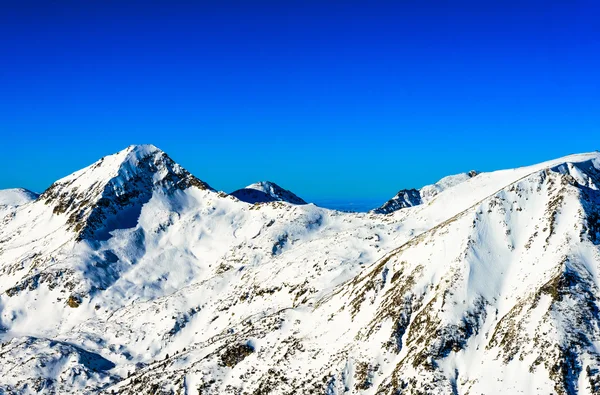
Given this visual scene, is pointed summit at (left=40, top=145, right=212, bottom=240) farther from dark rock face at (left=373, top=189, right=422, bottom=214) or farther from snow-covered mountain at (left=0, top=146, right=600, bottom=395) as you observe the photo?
dark rock face at (left=373, top=189, right=422, bottom=214)

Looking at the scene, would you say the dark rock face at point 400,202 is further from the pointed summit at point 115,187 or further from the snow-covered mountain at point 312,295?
the pointed summit at point 115,187

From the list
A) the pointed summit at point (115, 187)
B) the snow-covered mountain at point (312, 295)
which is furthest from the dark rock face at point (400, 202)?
the pointed summit at point (115, 187)

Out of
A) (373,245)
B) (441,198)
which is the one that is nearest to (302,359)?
(373,245)

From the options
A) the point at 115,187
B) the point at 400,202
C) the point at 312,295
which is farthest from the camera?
the point at 400,202

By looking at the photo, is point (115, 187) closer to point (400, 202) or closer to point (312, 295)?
point (312, 295)

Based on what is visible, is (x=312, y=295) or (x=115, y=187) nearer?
(x=312, y=295)

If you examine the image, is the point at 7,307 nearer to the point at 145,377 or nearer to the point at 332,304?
the point at 145,377

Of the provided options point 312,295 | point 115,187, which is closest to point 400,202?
point 115,187
